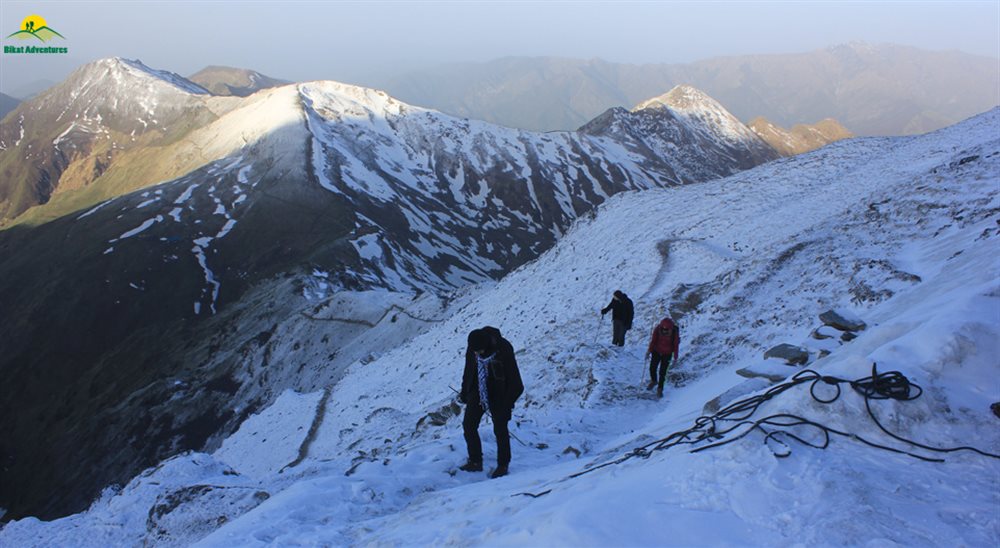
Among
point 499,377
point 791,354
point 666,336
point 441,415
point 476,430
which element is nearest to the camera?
point 499,377

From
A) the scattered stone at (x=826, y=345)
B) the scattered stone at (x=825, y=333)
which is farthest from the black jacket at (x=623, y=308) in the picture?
the scattered stone at (x=826, y=345)

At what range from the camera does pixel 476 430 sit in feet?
31.1

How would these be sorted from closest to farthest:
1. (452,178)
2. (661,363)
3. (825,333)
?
1. (825,333)
2. (661,363)
3. (452,178)

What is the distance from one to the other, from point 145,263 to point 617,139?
151793 millimetres

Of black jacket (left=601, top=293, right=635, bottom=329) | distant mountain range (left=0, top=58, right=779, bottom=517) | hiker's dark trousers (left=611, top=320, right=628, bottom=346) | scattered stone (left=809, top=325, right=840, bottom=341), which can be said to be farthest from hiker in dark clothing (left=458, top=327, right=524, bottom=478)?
distant mountain range (left=0, top=58, right=779, bottom=517)

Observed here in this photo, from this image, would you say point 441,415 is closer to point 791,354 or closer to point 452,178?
point 791,354

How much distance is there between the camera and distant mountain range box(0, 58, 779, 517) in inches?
2142

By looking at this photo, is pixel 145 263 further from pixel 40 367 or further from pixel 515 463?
pixel 515 463

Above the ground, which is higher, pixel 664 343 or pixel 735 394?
pixel 735 394

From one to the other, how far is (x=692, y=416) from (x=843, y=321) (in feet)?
14.1

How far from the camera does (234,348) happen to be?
197 feet

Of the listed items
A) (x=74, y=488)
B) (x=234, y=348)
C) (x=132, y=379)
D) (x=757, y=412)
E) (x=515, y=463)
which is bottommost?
(x=74, y=488)

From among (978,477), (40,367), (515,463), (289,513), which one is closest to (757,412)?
(978,477)

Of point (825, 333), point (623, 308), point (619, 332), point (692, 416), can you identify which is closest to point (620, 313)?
point (623, 308)
